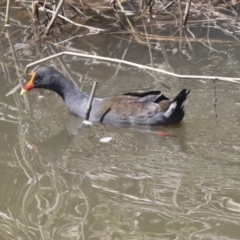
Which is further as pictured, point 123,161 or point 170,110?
point 170,110

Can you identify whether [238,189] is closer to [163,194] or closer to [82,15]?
[163,194]

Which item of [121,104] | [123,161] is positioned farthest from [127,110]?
[123,161]

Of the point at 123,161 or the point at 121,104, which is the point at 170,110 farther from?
the point at 123,161

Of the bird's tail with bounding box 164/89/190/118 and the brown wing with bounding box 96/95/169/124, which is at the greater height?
the bird's tail with bounding box 164/89/190/118

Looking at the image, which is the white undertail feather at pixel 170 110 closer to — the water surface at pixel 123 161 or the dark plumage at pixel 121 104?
the dark plumage at pixel 121 104

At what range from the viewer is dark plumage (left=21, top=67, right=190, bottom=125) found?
5793 mm

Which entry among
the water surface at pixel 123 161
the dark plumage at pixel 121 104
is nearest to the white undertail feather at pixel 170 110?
the dark plumage at pixel 121 104

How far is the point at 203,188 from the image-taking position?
15.2ft

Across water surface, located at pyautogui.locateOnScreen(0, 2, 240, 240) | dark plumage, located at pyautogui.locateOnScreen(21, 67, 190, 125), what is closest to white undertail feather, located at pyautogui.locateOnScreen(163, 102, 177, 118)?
dark plumage, located at pyautogui.locateOnScreen(21, 67, 190, 125)

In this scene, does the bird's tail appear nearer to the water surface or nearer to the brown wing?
the brown wing

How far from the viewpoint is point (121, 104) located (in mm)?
5969

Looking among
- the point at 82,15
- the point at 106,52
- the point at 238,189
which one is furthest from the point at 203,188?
the point at 82,15

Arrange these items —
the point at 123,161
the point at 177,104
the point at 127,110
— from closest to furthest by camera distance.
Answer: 1. the point at 123,161
2. the point at 177,104
3. the point at 127,110

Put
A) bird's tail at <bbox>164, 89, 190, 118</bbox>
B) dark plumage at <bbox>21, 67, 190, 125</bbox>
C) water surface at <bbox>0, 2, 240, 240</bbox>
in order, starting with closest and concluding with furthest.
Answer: water surface at <bbox>0, 2, 240, 240</bbox> < bird's tail at <bbox>164, 89, 190, 118</bbox> < dark plumage at <bbox>21, 67, 190, 125</bbox>
